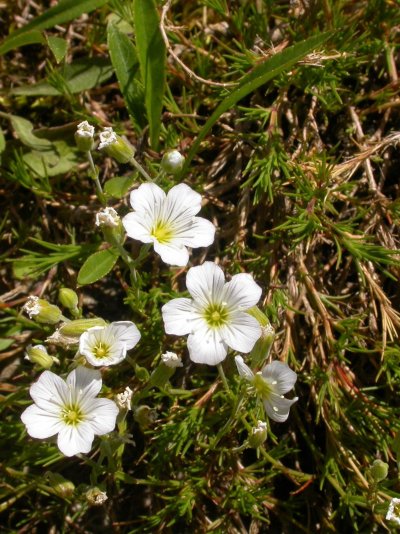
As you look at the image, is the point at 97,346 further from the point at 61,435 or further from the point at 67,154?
the point at 67,154

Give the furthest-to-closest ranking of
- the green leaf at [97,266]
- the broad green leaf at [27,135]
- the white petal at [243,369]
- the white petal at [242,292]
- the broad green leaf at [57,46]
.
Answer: the broad green leaf at [27,135] → the broad green leaf at [57,46] → the green leaf at [97,266] → the white petal at [242,292] → the white petal at [243,369]

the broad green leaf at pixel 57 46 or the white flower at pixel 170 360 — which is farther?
the broad green leaf at pixel 57 46

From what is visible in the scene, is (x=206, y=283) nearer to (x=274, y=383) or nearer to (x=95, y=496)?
(x=274, y=383)

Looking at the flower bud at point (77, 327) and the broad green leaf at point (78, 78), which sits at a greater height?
the broad green leaf at point (78, 78)

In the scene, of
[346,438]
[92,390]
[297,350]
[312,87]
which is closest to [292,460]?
[346,438]

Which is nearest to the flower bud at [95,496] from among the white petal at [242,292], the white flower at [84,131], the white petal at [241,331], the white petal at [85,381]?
the white petal at [85,381]

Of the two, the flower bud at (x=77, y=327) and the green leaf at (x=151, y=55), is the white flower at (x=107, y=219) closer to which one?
the flower bud at (x=77, y=327)

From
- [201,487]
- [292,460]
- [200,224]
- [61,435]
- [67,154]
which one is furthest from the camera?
[67,154]

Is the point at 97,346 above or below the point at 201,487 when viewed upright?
above
